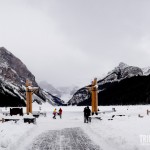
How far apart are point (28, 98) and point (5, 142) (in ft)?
76.4

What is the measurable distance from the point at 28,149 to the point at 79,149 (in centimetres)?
210

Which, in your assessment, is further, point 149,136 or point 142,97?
point 142,97

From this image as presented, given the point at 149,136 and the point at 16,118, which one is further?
the point at 16,118

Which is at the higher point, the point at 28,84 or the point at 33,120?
the point at 28,84

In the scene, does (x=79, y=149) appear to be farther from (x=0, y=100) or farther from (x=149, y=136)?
(x=0, y=100)

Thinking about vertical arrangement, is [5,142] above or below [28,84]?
below

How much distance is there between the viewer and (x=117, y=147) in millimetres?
13008

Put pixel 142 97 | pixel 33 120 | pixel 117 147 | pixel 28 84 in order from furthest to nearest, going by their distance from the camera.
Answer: pixel 142 97, pixel 28 84, pixel 33 120, pixel 117 147

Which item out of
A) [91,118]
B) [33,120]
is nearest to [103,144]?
[33,120]

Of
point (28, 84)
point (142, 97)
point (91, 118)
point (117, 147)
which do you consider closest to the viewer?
point (117, 147)

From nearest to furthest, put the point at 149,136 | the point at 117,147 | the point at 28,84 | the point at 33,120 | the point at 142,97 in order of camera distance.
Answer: the point at 117,147 < the point at 149,136 < the point at 33,120 < the point at 28,84 < the point at 142,97

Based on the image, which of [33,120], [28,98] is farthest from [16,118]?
[28,98]

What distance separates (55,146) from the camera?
14.5 m

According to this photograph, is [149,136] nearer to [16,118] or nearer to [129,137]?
[129,137]
